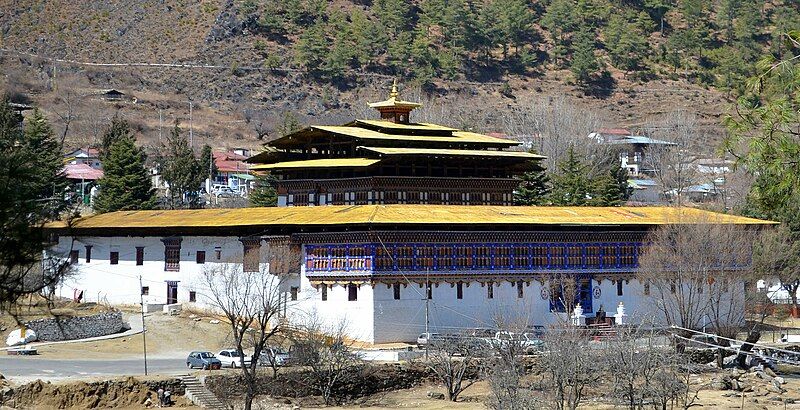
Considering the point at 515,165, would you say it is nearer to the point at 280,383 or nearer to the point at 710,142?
the point at 280,383

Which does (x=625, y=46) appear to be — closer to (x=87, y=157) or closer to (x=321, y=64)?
(x=321, y=64)

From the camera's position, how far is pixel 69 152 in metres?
134

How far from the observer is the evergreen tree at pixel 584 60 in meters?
182

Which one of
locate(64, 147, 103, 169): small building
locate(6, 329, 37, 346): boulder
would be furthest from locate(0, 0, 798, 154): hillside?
locate(6, 329, 37, 346): boulder

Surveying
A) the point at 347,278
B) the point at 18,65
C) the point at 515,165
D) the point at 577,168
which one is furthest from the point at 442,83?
the point at 347,278

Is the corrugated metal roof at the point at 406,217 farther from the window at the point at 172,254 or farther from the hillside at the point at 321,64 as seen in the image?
the hillside at the point at 321,64

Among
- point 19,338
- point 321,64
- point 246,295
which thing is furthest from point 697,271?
point 321,64

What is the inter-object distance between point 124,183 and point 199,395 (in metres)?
38.2

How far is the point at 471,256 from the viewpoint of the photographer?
72.1m

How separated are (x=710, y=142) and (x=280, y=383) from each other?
361 feet

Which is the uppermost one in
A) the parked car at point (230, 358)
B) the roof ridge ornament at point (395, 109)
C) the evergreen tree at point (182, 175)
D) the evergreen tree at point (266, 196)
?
the roof ridge ornament at point (395, 109)

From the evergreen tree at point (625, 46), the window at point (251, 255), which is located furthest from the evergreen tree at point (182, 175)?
the evergreen tree at point (625, 46)

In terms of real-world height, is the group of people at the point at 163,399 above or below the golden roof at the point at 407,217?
below

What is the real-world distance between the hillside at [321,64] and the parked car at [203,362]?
302 feet
